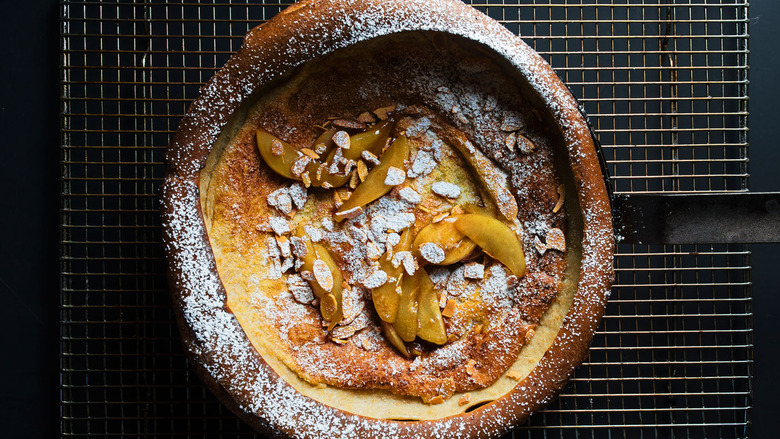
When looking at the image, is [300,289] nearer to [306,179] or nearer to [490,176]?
[306,179]

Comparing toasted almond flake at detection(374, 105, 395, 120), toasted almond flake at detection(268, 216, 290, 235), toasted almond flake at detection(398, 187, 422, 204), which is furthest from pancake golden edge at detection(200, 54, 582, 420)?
toasted almond flake at detection(398, 187, 422, 204)

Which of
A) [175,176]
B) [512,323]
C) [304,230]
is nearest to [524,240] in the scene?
[512,323]

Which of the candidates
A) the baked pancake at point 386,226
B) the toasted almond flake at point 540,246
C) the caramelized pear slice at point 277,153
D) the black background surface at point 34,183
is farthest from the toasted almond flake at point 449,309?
the black background surface at point 34,183

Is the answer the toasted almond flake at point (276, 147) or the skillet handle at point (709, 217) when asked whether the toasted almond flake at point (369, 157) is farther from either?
the skillet handle at point (709, 217)

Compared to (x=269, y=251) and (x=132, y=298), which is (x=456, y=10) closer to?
(x=269, y=251)

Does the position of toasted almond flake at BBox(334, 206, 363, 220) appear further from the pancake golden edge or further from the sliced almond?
the pancake golden edge
